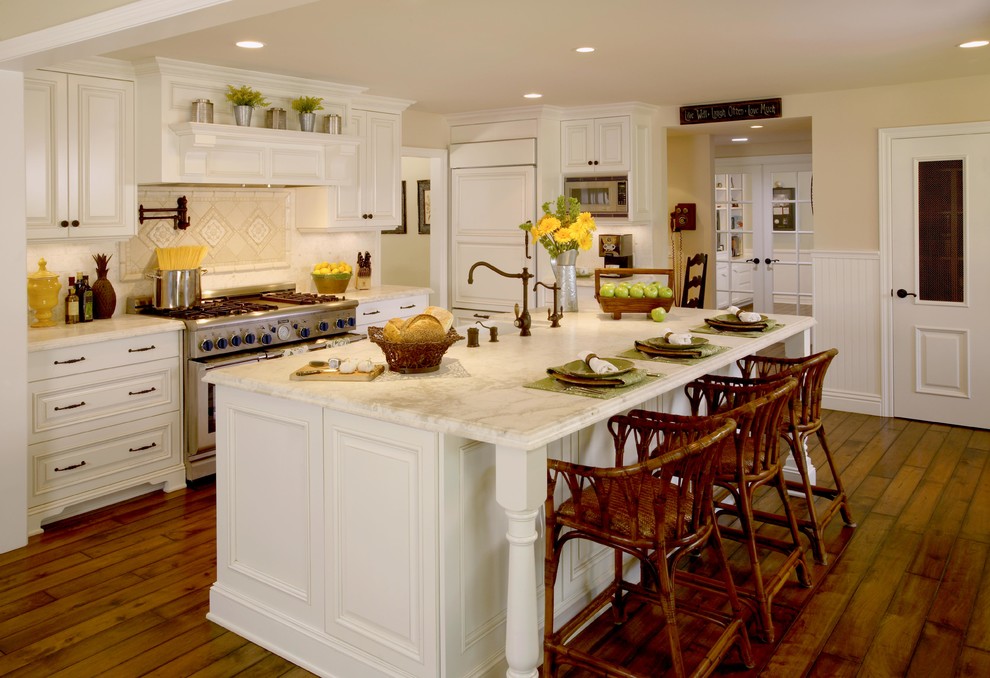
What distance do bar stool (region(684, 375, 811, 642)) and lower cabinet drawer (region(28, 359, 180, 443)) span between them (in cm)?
300

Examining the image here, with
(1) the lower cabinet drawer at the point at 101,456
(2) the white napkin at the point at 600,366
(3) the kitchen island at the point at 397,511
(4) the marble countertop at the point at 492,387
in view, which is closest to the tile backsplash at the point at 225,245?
(1) the lower cabinet drawer at the point at 101,456

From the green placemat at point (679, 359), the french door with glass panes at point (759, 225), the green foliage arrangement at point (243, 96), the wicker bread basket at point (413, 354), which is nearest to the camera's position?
the wicker bread basket at point (413, 354)

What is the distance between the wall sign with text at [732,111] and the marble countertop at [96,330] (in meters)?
4.32

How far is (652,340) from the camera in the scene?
3.62 meters

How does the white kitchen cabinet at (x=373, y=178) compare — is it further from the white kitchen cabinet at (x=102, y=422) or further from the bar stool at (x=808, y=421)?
the bar stool at (x=808, y=421)

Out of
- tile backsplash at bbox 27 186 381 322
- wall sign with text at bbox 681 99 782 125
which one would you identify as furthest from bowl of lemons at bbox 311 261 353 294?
wall sign with text at bbox 681 99 782 125

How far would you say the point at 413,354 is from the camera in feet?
9.91

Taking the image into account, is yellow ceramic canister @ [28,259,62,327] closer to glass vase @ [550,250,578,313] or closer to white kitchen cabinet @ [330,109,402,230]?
white kitchen cabinet @ [330,109,402,230]

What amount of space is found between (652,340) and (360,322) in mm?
2811

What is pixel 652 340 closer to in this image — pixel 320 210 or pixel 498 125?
pixel 320 210

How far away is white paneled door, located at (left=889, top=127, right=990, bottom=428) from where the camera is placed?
231 inches

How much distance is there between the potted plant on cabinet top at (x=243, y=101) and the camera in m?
5.04

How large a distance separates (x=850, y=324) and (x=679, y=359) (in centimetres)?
367

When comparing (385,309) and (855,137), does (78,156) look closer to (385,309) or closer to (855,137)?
(385,309)
